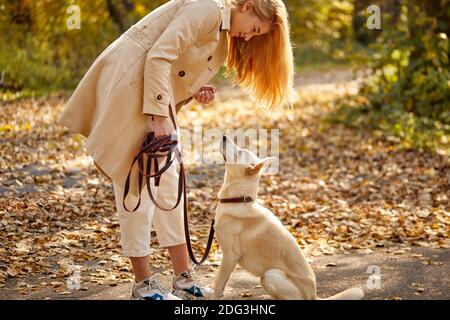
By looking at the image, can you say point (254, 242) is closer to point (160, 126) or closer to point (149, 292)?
point (149, 292)

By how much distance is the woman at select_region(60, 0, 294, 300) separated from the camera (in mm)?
3787

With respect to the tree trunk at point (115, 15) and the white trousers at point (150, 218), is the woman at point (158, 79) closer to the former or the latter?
the white trousers at point (150, 218)

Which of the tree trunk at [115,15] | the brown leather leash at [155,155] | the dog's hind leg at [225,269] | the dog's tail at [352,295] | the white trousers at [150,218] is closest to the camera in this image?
the dog's tail at [352,295]

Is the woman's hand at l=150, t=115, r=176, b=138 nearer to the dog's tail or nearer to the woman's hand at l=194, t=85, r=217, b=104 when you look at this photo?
the woman's hand at l=194, t=85, r=217, b=104

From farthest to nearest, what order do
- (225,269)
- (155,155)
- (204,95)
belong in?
(204,95) < (225,269) < (155,155)

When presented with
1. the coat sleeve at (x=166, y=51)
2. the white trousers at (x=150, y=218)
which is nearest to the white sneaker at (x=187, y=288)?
the white trousers at (x=150, y=218)

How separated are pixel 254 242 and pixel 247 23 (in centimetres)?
127

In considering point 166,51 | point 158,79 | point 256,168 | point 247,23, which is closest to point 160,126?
point 158,79

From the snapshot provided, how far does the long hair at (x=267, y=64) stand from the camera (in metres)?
4.11

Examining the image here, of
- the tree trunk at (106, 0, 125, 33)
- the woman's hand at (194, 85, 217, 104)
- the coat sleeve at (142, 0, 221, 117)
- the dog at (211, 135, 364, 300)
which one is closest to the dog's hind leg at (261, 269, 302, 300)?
the dog at (211, 135, 364, 300)

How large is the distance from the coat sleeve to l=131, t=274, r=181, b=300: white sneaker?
1.03 meters

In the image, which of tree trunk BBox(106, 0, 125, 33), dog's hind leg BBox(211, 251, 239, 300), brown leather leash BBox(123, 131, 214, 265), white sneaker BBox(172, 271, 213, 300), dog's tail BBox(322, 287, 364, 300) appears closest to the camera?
dog's tail BBox(322, 287, 364, 300)

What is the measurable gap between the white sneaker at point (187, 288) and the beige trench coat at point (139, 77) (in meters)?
0.73

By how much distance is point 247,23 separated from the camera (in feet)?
13.0
